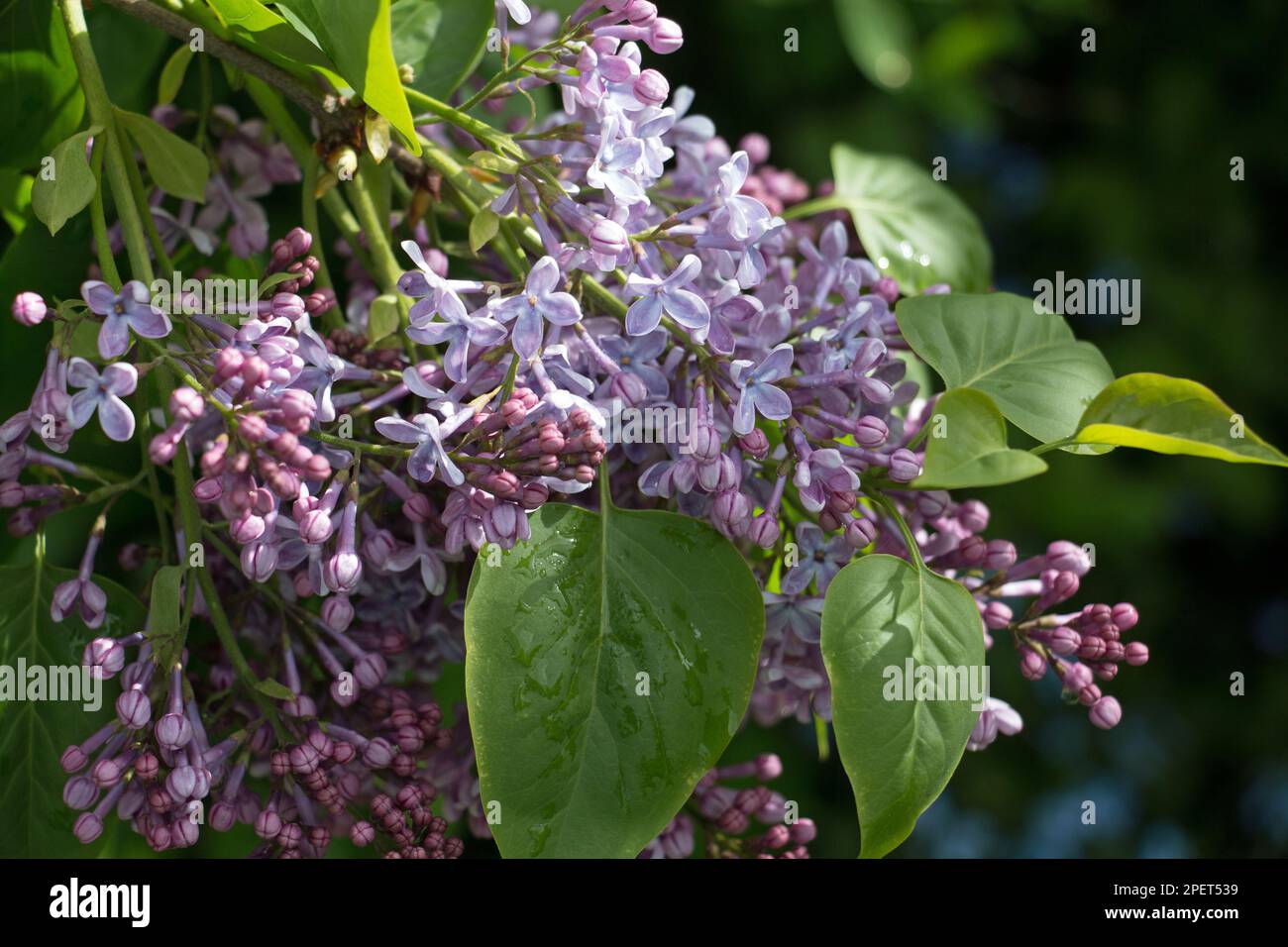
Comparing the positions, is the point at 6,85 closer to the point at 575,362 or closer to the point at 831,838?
the point at 575,362

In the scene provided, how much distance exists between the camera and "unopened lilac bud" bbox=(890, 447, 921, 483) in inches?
23.1

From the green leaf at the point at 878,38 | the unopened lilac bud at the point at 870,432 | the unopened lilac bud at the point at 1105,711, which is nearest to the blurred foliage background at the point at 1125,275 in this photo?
the green leaf at the point at 878,38

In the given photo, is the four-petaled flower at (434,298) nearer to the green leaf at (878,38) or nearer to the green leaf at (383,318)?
the green leaf at (383,318)

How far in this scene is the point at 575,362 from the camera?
59 cm

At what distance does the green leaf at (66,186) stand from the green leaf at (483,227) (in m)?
0.16

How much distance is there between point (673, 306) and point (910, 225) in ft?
1.12

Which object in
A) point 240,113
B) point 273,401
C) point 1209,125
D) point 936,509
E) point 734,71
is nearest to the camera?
point 273,401

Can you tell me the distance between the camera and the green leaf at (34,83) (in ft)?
2.16

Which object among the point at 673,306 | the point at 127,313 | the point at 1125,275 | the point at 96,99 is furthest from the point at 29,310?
the point at 1125,275

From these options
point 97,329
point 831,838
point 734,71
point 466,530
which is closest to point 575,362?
point 466,530

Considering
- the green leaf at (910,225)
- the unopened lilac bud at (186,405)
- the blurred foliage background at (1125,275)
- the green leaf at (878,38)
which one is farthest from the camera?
the blurred foliage background at (1125,275)
